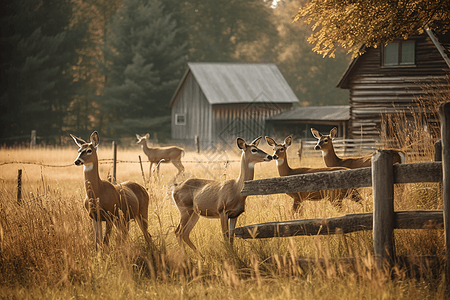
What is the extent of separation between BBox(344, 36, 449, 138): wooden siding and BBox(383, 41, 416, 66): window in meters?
0.25

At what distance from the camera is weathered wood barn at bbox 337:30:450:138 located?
67.2 feet

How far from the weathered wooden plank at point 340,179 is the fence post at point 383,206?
0.11 meters

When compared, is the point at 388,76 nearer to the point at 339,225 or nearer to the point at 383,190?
the point at 339,225

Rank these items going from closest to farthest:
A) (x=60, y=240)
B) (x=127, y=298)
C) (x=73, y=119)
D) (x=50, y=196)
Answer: (x=127, y=298) → (x=60, y=240) → (x=50, y=196) → (x=73, y=119)

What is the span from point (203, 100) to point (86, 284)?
28.2 metres

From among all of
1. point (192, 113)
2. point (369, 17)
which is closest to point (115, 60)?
point (192, 113)

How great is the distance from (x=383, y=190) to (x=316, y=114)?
998 inches

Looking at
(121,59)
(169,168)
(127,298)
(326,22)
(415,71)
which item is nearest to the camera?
(127,298)

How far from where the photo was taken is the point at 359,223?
4754mm

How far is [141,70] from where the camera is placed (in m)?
38.0

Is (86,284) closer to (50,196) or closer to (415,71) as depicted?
(50,196)

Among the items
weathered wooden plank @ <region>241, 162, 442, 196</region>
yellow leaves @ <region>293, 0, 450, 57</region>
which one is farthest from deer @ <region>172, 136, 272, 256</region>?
yellow leaves @ <region>293, 0, 450, 57</region>

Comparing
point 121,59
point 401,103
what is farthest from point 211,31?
point 401,103

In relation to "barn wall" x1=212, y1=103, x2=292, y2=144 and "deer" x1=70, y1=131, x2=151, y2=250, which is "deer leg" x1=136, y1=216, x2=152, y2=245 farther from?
"barn wall" x1=212, y1=103, x2=292, y2=144
